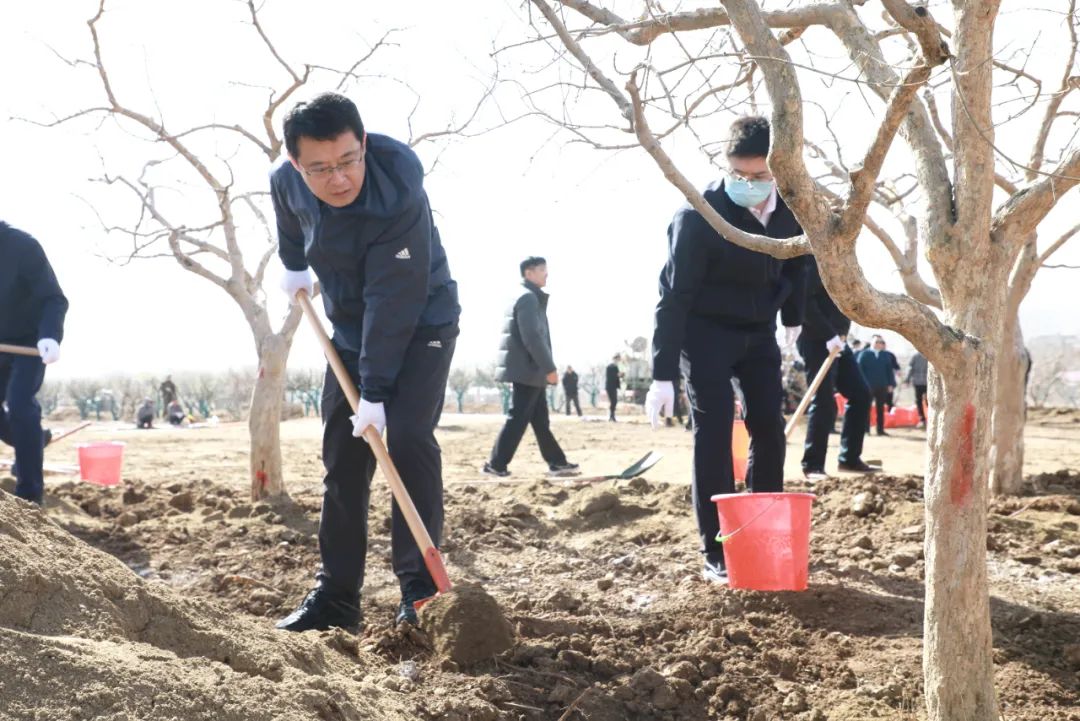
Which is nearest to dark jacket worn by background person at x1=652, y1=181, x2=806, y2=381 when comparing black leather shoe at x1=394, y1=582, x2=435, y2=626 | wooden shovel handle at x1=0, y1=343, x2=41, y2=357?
black leather shoe at x1=394, y1=582, x2=435, y2=626

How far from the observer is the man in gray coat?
28.6 ft

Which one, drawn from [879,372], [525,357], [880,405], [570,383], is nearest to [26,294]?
[525,357]

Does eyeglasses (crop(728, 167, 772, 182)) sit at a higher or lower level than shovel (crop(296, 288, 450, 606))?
higher

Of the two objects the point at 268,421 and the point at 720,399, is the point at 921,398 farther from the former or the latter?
the point at 720,399

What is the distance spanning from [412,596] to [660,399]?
1401 millimetres

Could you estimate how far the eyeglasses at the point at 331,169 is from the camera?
349cm

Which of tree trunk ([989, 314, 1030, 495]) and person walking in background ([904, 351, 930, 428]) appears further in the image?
person walking in background ([904, 351, 930, 428])

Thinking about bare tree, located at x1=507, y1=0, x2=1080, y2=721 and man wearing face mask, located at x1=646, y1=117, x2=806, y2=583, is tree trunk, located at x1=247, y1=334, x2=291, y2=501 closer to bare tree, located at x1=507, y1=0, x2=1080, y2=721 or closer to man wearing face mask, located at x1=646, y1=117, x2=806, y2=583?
man wearing face mask, located at x1=646, y1=117, x2=806, y2=583

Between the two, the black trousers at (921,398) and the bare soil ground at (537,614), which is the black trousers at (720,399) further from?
the black trousers at (921,398)

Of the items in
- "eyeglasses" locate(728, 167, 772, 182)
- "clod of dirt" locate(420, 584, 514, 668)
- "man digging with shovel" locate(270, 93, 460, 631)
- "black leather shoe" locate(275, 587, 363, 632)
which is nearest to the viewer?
"clod of dirt" locate(420, 584, 514, 668)

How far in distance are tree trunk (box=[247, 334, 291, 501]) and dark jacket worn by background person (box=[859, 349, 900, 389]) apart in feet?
36.5

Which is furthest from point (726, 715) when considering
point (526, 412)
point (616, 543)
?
point (526, 412)

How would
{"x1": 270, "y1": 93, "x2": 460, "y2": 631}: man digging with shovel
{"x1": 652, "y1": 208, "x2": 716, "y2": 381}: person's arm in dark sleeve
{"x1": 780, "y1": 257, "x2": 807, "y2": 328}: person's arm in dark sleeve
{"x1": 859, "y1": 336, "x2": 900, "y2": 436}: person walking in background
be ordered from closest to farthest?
{"x1": 270, "y1": 93, "x2": 460, "y2": 631}: man digging with shovel
{"x1": 652, "y1": 208, "x2": 716, "y2": 381}: person's arm in dark sleeve
{"x1": 780, "y1": 257, "x2": 807, "y2": 328}: person's arm in dark sleeve
{"x1": 859, "y1": 336, "x2": 900, "y2": 436}: person walking in background

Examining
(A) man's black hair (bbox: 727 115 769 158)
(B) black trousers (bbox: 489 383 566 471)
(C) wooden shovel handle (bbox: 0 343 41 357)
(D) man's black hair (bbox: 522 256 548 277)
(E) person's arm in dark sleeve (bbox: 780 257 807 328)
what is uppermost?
(D) man's black hair (bbox: 522 256 548 277)
